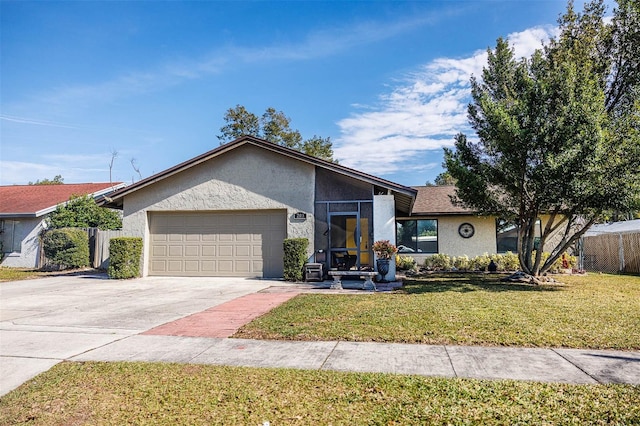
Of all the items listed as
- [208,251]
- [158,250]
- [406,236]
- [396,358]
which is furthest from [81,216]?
[396,358]

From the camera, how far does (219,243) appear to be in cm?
1483

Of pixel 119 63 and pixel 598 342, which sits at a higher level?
pixel 119 63

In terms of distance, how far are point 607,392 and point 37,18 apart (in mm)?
16826

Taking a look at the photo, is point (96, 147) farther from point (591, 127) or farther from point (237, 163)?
point (591, 127)

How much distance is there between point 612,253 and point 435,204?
28.0ft

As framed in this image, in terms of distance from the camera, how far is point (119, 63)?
15023 mm

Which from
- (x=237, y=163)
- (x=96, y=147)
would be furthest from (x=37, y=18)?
(x=96, y=147)

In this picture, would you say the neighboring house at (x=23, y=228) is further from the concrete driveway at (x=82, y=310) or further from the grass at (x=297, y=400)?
the grass at (x=297, y=400)

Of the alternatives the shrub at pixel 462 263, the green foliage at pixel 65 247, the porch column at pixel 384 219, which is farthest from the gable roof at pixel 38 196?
the shrub at pixel 462 263

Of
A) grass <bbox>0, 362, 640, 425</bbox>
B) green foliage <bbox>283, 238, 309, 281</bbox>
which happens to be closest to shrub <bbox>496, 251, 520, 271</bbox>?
green foliage <bbox>283, 238, 309, 281</bbox>

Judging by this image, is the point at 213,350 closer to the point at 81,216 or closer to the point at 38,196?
the point at 81,216

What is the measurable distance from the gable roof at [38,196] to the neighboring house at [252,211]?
23.7 ft

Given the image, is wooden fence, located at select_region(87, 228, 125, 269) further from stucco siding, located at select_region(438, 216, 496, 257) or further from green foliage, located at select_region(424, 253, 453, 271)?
stucco siding, located at select_region(438, 216, 496, 257)

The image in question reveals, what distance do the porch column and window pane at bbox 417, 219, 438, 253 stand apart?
633 cm
